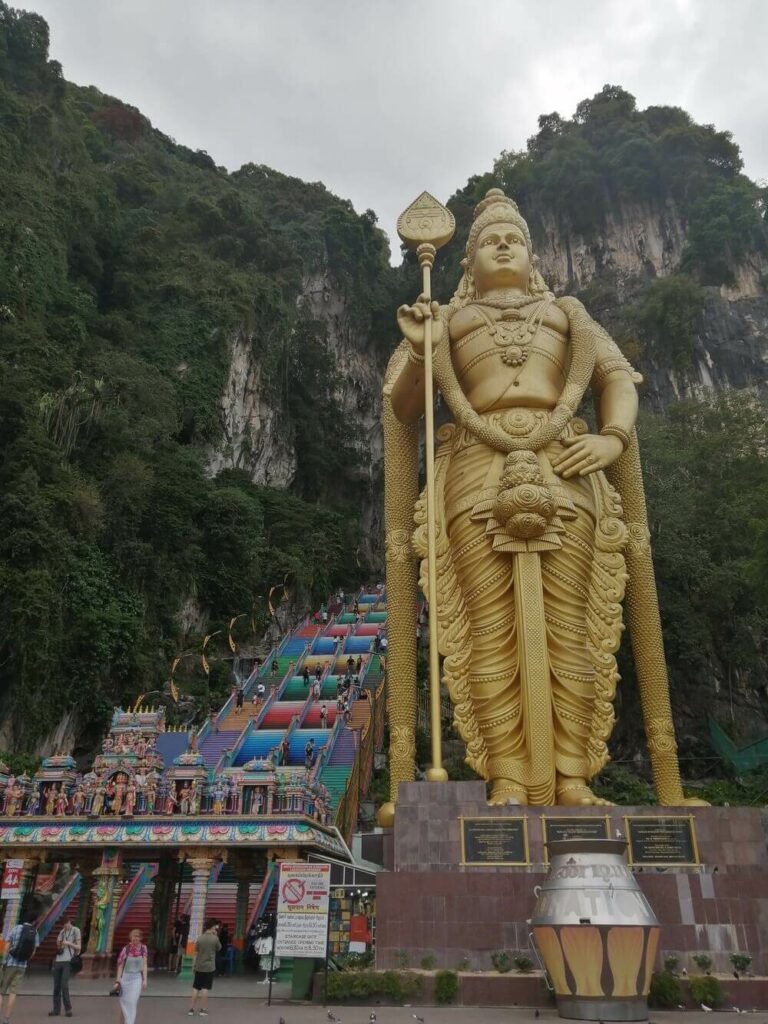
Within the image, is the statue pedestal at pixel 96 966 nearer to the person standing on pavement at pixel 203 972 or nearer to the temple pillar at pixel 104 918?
the temple pillar at pixel 104 918

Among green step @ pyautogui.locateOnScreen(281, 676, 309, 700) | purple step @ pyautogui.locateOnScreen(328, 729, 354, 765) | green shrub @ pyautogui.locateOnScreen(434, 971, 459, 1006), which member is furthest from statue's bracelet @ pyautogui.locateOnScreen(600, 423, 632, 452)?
green step @ pyautogui.locateOnScreen(281, 676, 309, 700)

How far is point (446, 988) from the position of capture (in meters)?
4.87

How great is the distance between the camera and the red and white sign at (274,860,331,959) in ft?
16.5

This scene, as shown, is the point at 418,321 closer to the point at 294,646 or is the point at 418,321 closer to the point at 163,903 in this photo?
the point at 163,903

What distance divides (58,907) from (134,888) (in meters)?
0.93

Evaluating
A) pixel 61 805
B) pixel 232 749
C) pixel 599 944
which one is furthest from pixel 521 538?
pixel 232 749

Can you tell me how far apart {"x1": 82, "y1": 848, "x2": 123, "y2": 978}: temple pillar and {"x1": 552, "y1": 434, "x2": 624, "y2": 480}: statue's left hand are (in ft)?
20.7

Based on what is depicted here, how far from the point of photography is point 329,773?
12539mm

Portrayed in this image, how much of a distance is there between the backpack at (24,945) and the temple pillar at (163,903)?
4.60 metres

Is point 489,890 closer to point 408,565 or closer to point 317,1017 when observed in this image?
point 317,1017

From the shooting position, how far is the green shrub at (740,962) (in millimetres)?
4992

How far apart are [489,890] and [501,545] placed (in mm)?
2688

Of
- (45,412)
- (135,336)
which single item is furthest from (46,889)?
(135,336)

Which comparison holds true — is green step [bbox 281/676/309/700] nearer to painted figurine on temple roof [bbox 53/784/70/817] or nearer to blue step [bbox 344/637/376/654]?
blue step [bbox 344/637/376/654]
